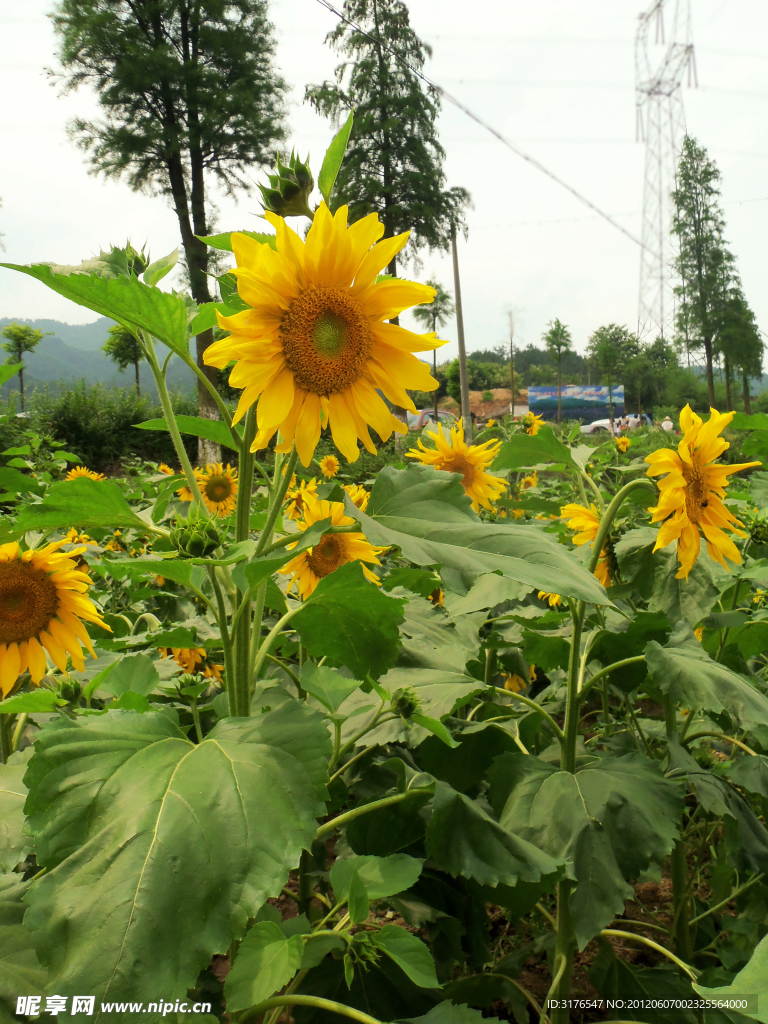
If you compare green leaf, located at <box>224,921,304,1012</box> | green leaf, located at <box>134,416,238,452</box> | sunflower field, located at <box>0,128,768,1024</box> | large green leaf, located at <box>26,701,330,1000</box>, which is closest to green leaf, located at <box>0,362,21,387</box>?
sunflower field, located at <box>0,128,768,1024</box>

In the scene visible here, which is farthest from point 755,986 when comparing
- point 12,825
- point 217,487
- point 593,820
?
point 217,487

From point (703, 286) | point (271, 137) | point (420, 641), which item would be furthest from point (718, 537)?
point (703, 286)

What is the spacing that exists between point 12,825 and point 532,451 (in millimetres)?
1188

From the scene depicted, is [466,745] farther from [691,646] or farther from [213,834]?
[213,834]

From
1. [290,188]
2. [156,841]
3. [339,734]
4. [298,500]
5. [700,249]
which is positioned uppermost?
[700,249]

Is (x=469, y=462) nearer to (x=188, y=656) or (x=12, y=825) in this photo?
(x=188, y=656)

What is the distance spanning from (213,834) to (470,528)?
47 centimetres

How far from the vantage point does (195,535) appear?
0.89 metres

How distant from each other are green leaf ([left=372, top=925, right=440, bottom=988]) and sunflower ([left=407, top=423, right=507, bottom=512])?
163 cm

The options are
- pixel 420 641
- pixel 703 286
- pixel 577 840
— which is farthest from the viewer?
pixel 703 286

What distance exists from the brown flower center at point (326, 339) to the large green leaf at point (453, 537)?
167 millimetres

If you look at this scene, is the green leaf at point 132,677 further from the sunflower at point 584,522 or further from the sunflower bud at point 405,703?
the sunflower at point 584,522

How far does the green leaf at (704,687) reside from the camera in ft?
3.63

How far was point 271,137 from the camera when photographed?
1823cm
